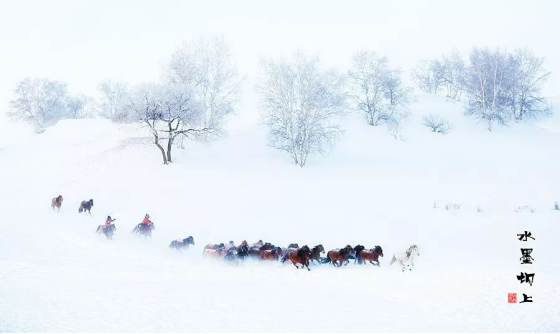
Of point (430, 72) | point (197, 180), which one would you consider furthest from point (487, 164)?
point (430, 72)

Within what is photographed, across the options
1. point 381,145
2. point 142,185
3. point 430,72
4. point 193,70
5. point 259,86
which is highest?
point 430,72

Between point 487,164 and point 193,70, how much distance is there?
2892 cm

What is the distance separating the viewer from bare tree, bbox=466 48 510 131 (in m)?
45.8

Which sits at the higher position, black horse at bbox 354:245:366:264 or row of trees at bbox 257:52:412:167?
row of trees at bbox 257:52:412:167

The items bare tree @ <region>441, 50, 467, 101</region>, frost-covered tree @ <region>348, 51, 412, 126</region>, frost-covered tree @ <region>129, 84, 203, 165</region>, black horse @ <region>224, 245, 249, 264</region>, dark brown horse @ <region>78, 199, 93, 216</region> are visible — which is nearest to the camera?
black horse @ <region>224, 245, 249, 264</region>

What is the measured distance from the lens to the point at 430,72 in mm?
71250

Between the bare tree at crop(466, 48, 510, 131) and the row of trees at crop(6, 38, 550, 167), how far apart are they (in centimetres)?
12

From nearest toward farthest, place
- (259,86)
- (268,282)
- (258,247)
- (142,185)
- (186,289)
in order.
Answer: (186,289), (268,282), (258,247), (142,185), (259,86)

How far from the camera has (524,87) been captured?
48.3 m

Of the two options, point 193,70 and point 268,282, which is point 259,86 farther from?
point 268,282

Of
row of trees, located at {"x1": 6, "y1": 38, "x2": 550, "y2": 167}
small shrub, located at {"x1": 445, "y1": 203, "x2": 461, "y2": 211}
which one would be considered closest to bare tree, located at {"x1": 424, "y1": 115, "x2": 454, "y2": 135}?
row of trees, located at {"x1": 6, "y1": 38, "x2": 550, "y2": 167}

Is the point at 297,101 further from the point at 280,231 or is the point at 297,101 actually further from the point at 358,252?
the point at 358,252

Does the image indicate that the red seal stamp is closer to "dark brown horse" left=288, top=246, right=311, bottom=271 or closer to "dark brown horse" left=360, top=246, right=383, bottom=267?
"dark brown horse" left=360, top=246, right=383, bottom=267

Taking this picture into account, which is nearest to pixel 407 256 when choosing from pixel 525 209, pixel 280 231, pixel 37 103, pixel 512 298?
pixel 512 298
